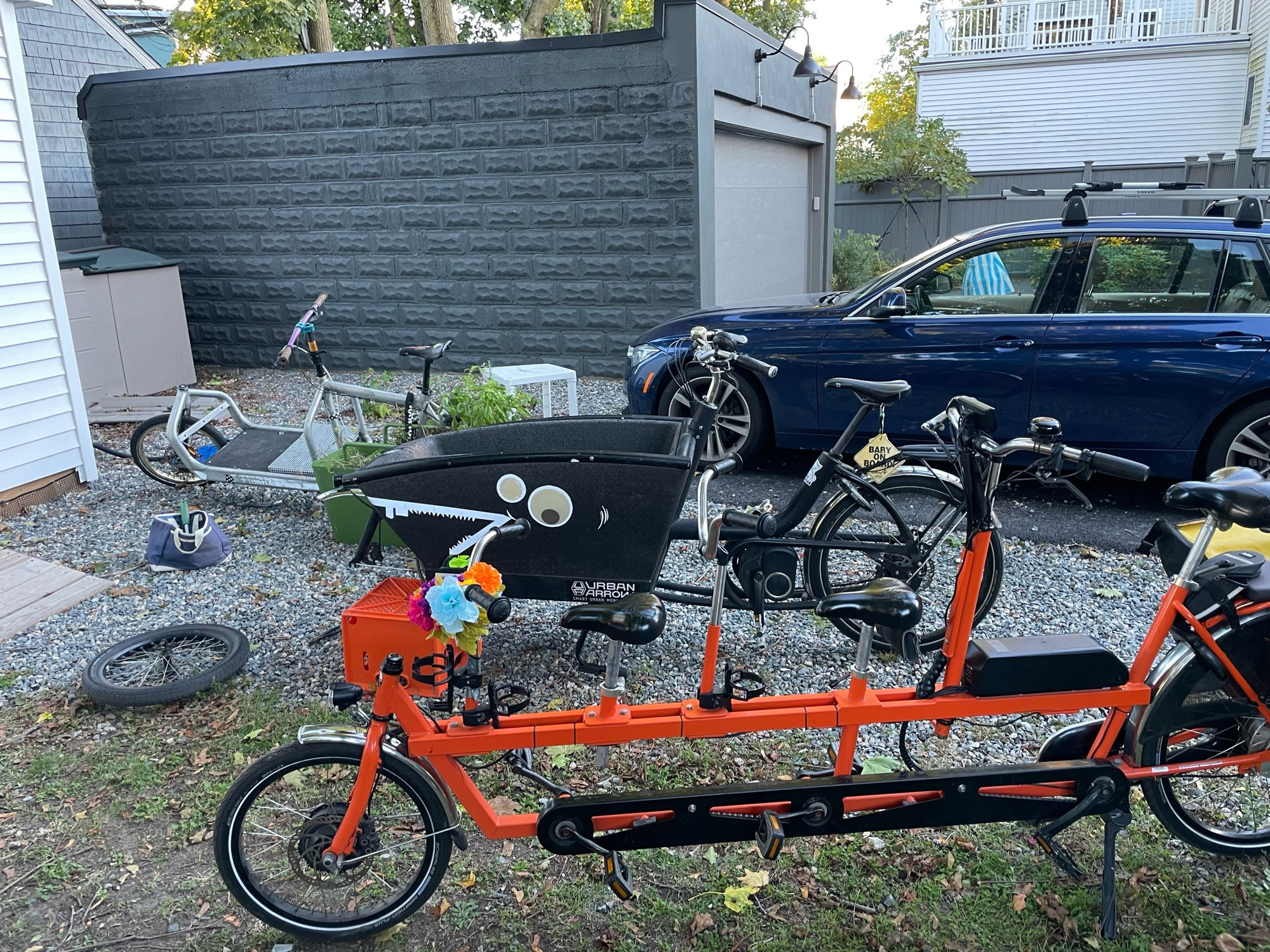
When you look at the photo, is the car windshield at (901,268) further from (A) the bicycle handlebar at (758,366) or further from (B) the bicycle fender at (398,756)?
(B) the bicycle fender at (398,756)

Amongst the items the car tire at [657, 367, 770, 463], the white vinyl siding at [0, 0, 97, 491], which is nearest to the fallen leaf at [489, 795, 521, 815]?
the car tire at [657, 367, 770, 463]

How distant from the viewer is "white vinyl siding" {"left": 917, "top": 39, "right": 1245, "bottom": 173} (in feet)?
69.3

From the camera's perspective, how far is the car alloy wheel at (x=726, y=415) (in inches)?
263

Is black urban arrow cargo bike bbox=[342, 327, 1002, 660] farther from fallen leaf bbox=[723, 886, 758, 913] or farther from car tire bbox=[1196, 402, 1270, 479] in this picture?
car tire bbox=[1196, 402, 1270, 479]

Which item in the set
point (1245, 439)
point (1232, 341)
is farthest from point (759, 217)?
point (1245, 439)

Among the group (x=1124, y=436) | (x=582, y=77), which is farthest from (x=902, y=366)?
(x=582, y=77)

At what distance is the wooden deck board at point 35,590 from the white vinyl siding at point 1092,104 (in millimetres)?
19427

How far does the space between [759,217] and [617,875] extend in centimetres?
987

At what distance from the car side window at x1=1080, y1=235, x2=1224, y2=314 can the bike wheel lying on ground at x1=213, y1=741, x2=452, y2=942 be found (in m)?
4.91

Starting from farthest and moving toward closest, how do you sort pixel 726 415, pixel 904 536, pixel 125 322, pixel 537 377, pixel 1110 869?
pixel 125 322 < pixel 726 415 < pixel 537 377 < pixel 904 536 < pixel 1110 869

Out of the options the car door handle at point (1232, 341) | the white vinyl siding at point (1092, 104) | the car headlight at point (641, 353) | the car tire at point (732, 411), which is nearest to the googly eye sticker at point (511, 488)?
the car tire at point (732, 411)

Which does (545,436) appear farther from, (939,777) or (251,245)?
(251,245)

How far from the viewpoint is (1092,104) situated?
21.8 meters

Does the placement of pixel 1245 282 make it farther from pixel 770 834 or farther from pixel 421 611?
pixel 421 611
